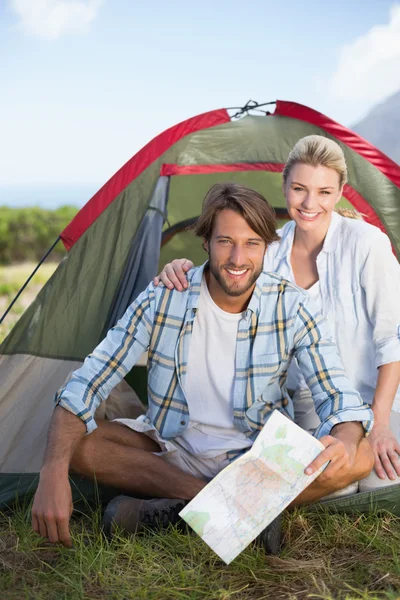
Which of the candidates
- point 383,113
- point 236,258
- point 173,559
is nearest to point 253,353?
point 236,258

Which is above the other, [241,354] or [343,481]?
[241,354]

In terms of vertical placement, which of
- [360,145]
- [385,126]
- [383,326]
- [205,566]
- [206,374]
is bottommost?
[205,566]

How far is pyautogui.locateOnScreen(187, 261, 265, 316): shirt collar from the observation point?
7.25 feet

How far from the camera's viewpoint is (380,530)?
85.9 inches

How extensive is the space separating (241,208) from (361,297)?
67 centimetres

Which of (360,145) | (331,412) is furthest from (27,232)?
(331,412)

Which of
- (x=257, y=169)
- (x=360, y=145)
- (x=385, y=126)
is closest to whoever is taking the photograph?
(x=360, y=145)

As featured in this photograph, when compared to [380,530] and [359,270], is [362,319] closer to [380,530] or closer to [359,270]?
[359,270]

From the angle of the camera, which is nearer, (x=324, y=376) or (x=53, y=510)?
(x=53, y=510)

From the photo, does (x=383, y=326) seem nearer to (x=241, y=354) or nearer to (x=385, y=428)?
(x=385, y=428)

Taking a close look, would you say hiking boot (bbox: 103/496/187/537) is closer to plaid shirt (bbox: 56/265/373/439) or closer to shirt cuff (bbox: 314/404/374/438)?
plaid shirt (bbox: 56/265/373/439)

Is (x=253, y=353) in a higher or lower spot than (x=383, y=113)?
lower

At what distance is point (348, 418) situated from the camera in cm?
198

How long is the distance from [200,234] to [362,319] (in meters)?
0.73
